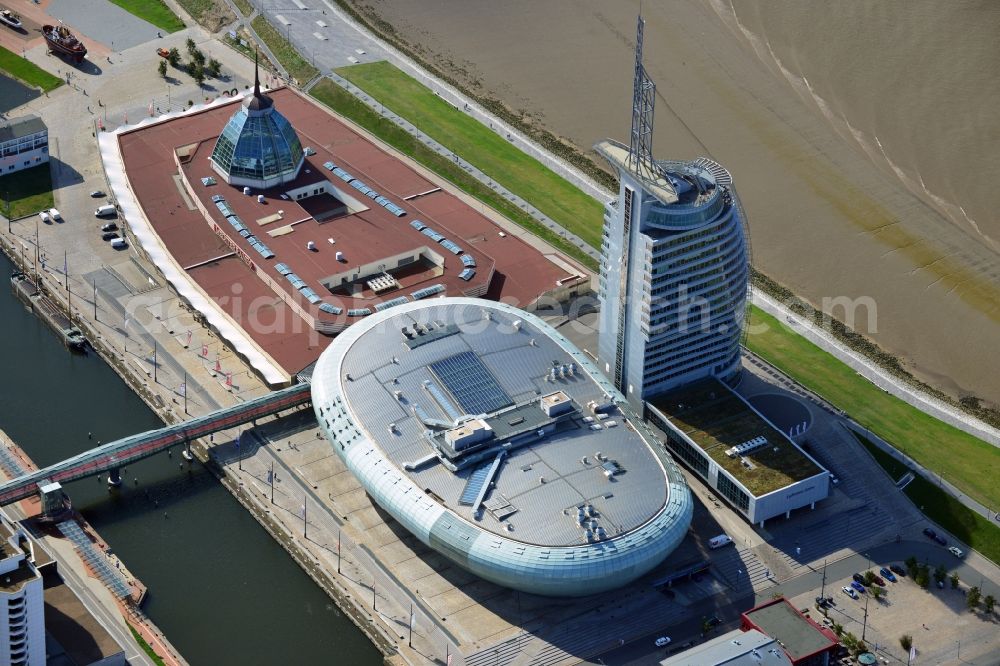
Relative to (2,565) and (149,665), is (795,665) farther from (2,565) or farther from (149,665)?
(2,565)

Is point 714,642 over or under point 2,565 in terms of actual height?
under

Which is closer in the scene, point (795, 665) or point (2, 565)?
point (2, 565)

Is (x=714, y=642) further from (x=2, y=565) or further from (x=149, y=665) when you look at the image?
(x=2, y=565)

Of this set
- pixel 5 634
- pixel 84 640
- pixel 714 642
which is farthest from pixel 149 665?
pixel 714 642

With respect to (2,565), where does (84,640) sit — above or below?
below

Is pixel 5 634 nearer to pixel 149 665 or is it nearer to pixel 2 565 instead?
pixel 2 565

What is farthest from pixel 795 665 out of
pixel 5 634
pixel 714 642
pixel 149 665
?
pixel 5 634

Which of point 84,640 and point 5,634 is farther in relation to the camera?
point 84,640
